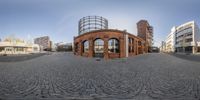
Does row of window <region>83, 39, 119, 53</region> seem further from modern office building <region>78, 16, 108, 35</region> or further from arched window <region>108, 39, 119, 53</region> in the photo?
modern office building <region>78, 16, 108, 35</region>

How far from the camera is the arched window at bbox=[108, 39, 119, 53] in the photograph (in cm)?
2947

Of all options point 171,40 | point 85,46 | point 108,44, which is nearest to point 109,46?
point 108,44

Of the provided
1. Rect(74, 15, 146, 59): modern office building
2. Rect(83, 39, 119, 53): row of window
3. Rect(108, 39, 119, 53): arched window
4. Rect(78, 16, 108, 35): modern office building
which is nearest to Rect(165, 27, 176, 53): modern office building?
Rect(78, 16, 108, 35): modern office building

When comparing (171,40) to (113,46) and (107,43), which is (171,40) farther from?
(107,43)

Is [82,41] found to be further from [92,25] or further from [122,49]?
[92,25]

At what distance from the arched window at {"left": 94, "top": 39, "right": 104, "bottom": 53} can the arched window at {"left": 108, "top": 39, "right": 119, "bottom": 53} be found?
1.37 m

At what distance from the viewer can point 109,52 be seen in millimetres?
29016

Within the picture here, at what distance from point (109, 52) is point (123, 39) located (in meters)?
3.96

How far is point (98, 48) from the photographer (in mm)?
30641

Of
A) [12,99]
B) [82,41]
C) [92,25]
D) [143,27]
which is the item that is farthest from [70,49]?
[12,99]

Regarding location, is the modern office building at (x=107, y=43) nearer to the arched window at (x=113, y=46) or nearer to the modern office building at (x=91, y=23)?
the arched window at (x=113, y=46)

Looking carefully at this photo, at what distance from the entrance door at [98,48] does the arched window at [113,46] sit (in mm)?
1498

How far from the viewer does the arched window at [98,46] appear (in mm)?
29817

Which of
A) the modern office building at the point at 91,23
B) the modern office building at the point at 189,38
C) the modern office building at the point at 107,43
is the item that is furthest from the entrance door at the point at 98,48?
the modern office building at the point at 189,38
